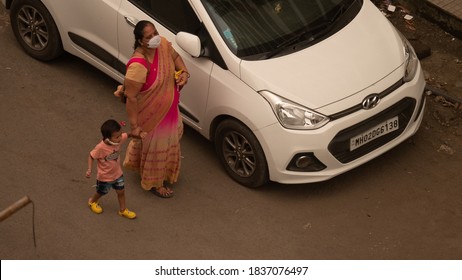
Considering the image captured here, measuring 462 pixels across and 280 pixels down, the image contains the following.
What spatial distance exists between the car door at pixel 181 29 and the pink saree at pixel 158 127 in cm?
44

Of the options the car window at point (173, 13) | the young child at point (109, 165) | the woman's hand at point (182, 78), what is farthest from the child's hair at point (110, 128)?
the car window at point (173, 13)

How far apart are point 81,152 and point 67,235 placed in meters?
1.11

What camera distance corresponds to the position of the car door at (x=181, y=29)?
8.73 meters

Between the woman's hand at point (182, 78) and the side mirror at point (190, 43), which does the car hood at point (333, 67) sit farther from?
the woman's hand at point (182, 78)

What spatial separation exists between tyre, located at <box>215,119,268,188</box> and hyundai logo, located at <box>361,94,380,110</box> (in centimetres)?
92

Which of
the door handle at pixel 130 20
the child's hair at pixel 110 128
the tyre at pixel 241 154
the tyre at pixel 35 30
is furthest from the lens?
the tyre at pixel 35 30

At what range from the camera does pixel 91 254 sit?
8.16 m

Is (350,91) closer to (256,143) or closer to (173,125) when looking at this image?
(256,143)

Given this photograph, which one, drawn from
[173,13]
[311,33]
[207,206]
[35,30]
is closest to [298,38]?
[311,33]

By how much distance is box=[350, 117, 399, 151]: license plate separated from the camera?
855 cm

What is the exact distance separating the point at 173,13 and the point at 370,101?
1811mm

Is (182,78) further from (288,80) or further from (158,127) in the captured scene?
(288,80)

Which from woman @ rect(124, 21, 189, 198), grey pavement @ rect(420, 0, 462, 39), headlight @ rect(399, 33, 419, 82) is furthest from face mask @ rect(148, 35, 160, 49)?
grey pavement @ rect(420, 0, 462, 39)

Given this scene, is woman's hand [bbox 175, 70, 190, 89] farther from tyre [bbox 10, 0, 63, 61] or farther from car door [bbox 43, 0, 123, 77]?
tyre [bbox 10, 0, 63, 61]
